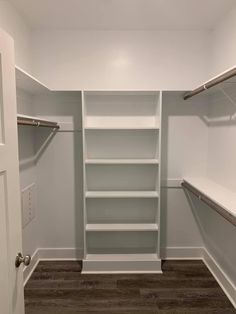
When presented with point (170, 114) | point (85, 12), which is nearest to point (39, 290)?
point (170, 114)

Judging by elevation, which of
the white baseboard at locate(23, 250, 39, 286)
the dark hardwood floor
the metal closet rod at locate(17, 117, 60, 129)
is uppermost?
the metal closet rod at locate(17, 117, 60, 129)

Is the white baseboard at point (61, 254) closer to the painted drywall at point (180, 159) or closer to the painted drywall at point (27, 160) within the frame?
the painted drywall at point (27, 160)

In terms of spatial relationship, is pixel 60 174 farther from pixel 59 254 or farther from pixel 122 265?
pixel 122 265

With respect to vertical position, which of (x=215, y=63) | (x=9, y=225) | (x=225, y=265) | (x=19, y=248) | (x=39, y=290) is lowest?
(x=39, y=290)

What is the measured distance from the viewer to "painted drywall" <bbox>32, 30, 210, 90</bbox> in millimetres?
2609

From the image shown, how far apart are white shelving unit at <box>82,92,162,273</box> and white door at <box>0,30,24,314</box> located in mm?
1421

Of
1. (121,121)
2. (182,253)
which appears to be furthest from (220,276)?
(121,121)

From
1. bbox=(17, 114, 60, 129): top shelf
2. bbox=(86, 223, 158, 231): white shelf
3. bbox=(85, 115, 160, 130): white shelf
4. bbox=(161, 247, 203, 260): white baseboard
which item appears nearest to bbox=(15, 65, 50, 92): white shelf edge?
bbox=(17, 114, 60, 129): top shelf

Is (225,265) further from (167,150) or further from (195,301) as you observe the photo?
(167,150)

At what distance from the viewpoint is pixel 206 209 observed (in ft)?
9.02

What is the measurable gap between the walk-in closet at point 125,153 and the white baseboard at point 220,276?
1 centimetres

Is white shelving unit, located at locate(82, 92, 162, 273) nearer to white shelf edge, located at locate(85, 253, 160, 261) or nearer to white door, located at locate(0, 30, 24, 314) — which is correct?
white shelf edge, located at locate(85, 253, 160, 261)

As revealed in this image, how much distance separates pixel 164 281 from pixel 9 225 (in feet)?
6.23

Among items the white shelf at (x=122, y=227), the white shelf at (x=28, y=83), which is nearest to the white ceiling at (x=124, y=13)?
the white shelf at (x=28, y=83)
